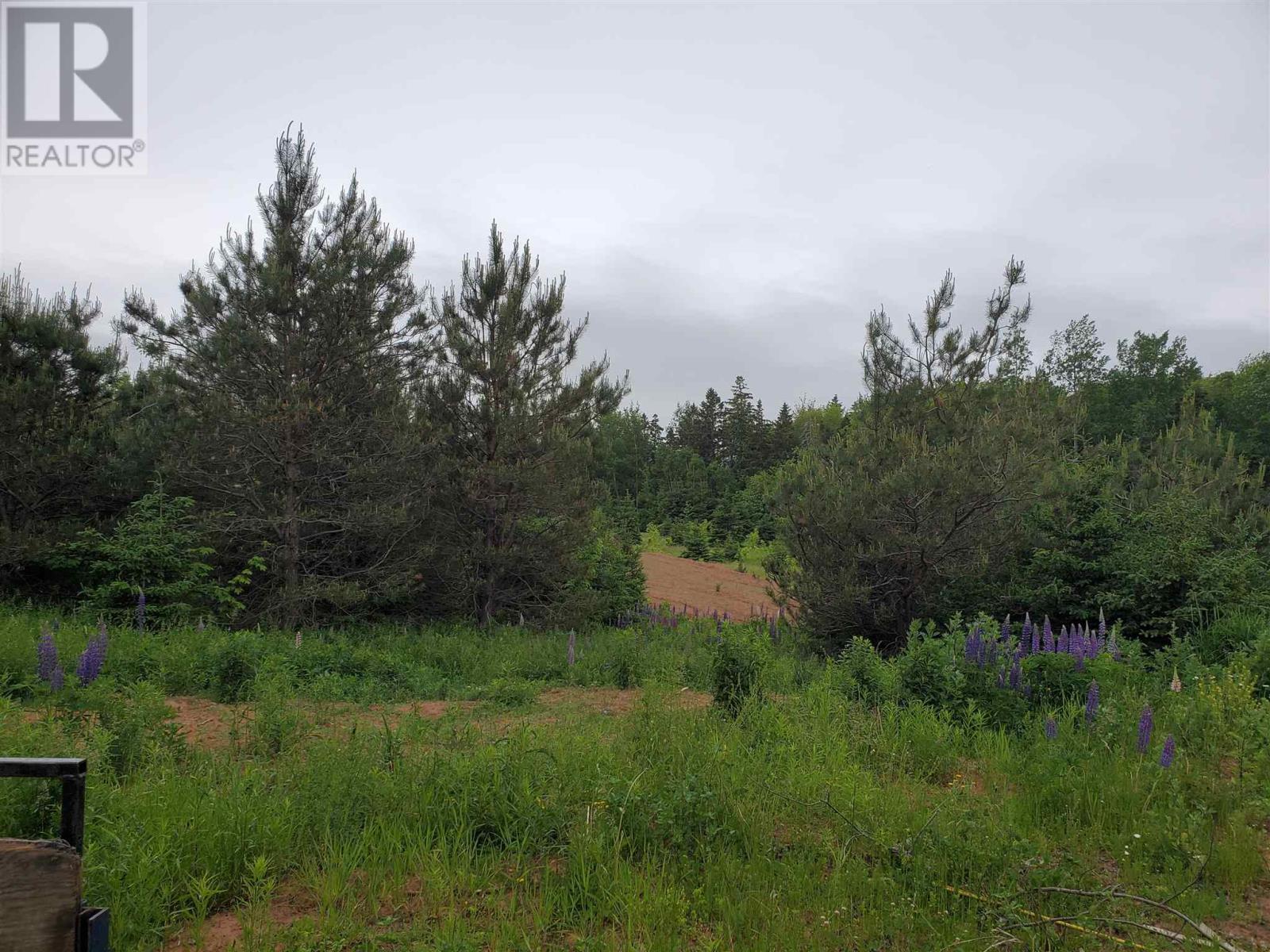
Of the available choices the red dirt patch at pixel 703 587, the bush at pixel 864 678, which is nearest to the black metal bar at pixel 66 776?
the bush at pixel 864 678

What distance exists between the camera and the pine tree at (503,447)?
11.1 metres

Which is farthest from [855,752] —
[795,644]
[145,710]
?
[795,644]

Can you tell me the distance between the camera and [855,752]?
4453 mm

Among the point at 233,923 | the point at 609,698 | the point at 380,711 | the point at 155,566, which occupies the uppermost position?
the point at 155,566

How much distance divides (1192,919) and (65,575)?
1285 centimetres

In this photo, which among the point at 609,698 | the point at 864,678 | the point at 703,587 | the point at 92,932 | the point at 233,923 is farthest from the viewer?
the point at 703,587

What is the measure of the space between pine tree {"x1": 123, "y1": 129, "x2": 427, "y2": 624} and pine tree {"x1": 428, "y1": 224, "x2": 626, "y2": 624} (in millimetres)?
884

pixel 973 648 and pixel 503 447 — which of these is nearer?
pixel 973 648

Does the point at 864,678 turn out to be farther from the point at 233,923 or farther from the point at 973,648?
the point at 233,923

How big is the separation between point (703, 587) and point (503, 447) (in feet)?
37.2

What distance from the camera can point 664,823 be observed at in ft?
10.9

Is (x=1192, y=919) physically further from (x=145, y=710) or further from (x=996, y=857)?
(x=145, y=710)

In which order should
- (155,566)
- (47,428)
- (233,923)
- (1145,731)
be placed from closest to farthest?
(233,923) < (1145,731) < (155,566) < (47,428)

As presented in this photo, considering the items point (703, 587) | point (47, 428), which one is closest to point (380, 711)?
point (47, 428)
